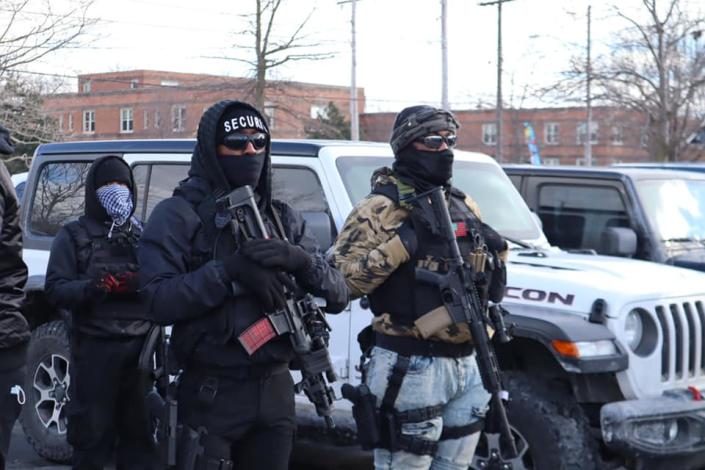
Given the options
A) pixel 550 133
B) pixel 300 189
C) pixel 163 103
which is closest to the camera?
pixel 300 189

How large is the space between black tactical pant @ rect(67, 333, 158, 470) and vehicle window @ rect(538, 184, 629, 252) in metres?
4.41

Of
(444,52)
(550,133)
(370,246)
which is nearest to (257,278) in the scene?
(370,246)

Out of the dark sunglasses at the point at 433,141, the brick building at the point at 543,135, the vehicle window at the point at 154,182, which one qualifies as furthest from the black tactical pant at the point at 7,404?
the brick building at the point at 543,135

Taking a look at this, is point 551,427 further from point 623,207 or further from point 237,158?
point 623,207

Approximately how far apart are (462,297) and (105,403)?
220cm

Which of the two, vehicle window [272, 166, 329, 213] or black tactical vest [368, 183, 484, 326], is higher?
vehicle window [272, 166, 329, 213]

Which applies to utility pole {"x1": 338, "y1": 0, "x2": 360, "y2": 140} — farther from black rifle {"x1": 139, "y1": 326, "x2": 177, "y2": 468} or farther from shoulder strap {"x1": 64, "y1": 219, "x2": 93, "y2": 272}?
black rifle {"x1": 139, "y1": 326, "x2": 177, "y2": 468}

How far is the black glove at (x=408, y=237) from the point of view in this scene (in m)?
4.09

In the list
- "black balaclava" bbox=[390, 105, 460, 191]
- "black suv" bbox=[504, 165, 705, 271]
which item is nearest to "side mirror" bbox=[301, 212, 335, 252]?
"black balaclava" bbox=[390, 105, 460, 191]

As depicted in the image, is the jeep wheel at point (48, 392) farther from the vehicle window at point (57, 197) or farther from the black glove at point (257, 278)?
the black glove at point (257, 278)

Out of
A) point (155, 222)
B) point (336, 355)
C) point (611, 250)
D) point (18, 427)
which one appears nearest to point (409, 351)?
point (155, 222)

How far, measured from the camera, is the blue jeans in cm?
410

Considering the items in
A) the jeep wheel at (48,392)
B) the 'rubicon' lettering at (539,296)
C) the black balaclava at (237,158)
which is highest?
the black balaclava at (237,158)

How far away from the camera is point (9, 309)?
12.9 feet
